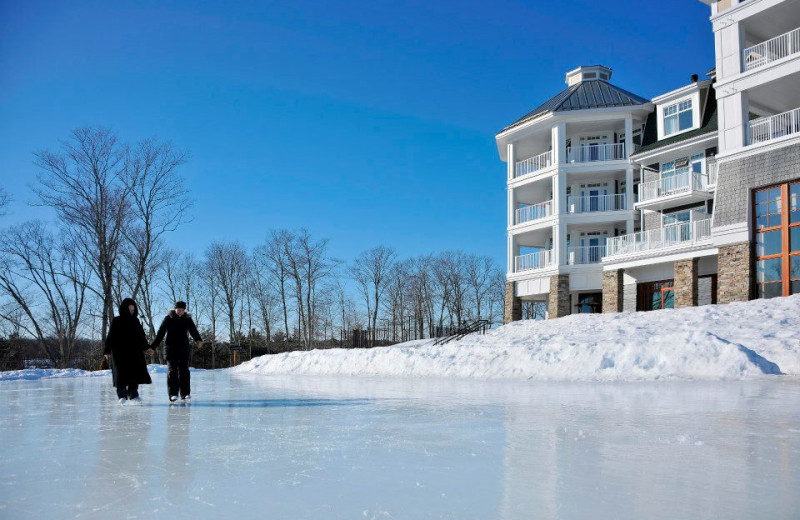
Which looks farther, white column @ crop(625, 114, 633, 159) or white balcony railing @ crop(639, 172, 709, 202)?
white column @ crop(625, 114, 633, 159)

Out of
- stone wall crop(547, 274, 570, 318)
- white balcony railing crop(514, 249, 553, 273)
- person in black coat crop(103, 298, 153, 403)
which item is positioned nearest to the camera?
person in black coat crop(103, 298, 153, 403)

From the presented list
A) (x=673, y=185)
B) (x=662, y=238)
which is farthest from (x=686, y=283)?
(x=673, y=185)

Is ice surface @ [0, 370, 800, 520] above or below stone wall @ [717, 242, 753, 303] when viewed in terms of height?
below

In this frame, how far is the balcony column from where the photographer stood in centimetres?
3341

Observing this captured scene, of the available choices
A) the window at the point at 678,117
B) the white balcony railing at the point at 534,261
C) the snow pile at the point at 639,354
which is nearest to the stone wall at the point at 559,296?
the white balcony railing at the point at 534,261

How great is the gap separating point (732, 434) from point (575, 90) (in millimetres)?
33625

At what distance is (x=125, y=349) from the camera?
381 inches

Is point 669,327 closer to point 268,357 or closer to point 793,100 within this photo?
point 793,100

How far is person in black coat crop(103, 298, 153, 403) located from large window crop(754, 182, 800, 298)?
20.6 meters

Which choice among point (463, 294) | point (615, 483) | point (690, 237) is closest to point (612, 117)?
point (690, 237)

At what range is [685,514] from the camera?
2996 millimetres

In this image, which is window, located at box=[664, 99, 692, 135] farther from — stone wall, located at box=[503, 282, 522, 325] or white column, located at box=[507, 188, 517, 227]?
stone wall, located at box=[503, 282, 522, 325]

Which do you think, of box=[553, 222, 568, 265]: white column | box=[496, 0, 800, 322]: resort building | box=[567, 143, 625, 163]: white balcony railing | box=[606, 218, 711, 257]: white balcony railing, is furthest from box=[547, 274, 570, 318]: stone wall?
box=[567, 143, 625, 163]: white balcony railing

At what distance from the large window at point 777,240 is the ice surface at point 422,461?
49.1 feet
